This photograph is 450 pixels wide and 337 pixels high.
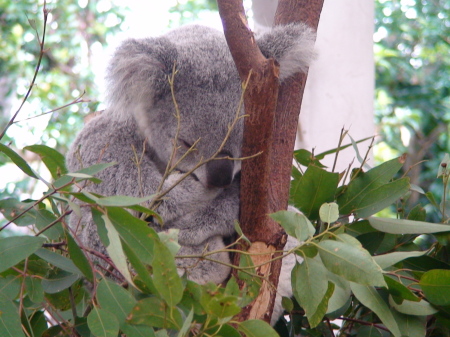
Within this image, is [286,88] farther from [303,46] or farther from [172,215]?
[172,215]

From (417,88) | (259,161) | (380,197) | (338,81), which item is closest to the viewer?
(259,161)

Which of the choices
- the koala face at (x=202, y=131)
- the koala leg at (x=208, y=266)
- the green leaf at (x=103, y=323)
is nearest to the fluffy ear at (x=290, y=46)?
the koala face at (x=202, y=131)

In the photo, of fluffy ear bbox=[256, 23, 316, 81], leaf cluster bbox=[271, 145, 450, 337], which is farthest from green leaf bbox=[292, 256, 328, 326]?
fluffy ear bbox=[256, 23, 316, 81]

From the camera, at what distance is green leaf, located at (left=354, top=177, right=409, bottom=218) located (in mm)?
1371

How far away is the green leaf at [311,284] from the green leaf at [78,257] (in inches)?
15.5

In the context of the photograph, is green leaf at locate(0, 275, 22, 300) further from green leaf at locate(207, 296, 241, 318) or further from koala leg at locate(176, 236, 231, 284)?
koala leg at locate(176, 236, 231, 284)

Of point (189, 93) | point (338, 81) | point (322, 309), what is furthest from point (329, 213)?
point (338, 81)

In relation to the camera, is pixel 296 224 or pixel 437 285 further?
pixel 437 285

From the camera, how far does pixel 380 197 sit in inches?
55.3

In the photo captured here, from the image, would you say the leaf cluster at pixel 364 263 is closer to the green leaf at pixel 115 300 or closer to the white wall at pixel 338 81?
the green leaf at pixel 115 300

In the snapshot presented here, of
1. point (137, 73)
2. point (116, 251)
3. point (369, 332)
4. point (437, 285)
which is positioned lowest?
point (369, 332)

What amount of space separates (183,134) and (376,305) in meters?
0.79

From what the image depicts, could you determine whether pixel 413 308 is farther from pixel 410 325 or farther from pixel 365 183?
pixel 365 183

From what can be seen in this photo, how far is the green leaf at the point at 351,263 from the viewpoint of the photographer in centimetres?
94
